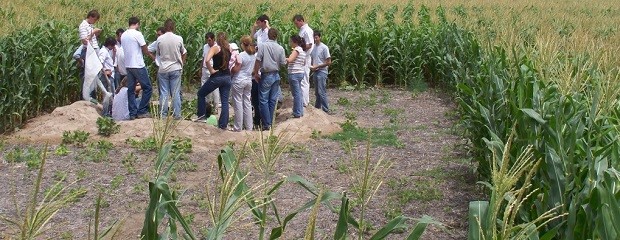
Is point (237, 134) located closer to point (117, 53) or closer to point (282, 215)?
point (117, 53)

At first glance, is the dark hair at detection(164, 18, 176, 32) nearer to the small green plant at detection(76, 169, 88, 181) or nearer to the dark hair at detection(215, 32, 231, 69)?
the dark hair at detection(215, 32, 231, 69)

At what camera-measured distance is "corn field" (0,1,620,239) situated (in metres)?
5.66

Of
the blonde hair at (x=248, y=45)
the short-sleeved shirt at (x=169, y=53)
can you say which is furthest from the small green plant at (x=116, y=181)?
the short-sleeved shirt at (x=169, y=53)

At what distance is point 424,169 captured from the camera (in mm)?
10320

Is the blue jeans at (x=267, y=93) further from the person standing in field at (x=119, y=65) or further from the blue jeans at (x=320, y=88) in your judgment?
the person standing in field at (x=119, y=65)

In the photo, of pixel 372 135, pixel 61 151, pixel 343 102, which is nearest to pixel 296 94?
pixel 372 135

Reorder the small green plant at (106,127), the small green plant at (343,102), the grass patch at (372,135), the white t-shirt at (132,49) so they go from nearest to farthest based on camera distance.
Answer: the small green plant at (106,127) < the grass patch at (372,135) < the white t-shirt at (132,49) < the small green plant at (343,102)

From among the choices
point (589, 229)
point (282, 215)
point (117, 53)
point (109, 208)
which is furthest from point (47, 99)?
point (589, 229)

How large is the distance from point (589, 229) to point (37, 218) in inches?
129

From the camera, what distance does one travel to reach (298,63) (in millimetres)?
12727

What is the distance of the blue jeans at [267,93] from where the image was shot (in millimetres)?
12227

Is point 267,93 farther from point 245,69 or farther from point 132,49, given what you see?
point 132,49

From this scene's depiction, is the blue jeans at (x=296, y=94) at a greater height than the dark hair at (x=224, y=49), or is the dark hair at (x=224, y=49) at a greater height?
the dark hair at (x=224, y=49)

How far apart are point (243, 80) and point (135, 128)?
1544 mm
